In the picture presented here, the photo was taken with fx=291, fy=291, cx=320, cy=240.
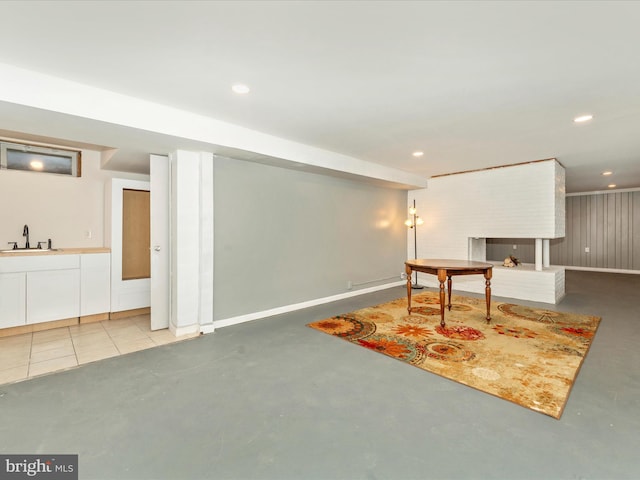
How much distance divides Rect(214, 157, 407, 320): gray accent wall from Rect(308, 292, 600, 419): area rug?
2.94 ft

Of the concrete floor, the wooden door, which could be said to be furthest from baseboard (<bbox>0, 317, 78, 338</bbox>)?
the concrete floor

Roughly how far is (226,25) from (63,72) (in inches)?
58.3

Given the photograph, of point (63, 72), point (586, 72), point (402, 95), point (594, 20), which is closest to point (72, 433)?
point (63, 72)

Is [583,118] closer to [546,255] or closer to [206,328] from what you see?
[546,255]

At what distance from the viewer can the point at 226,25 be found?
173 cm

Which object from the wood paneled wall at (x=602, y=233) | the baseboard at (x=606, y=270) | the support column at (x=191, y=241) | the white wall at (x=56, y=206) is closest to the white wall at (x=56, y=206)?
the white wall at (x=56, y=206)

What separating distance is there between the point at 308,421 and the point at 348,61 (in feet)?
8.09

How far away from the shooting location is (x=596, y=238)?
27.0 feet

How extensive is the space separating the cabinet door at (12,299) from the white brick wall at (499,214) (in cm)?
649

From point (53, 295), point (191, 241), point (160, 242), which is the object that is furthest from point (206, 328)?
point (53, 295)

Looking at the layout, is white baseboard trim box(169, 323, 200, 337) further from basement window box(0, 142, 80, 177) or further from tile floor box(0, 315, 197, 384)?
basement window box(0, 142, 80, 177)

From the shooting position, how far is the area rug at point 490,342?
2250 millimetres

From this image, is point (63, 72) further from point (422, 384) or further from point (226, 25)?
point (422, 384)

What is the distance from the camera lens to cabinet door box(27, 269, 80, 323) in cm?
346
